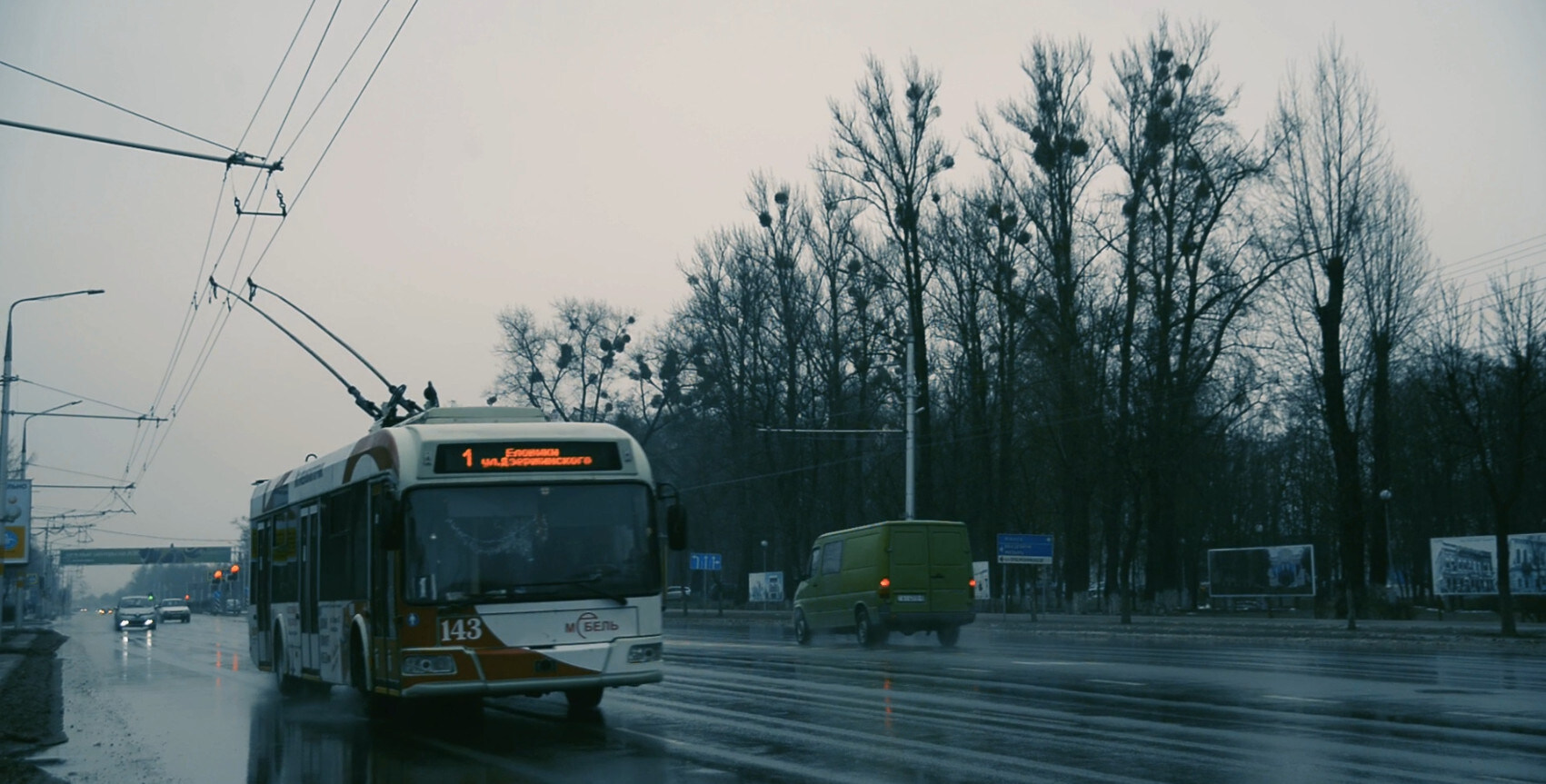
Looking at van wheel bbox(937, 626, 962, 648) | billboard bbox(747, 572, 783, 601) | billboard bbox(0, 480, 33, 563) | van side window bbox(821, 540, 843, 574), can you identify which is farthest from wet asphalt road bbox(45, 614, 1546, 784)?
billboard bbox(747, 572, 783, 601)

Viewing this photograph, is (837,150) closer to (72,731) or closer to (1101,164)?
(1101,164)

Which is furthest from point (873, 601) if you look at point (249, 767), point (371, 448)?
point (249, 767)

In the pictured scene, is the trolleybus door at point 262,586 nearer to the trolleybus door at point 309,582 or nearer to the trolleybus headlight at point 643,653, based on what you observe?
the trolleybus door at point 309,582

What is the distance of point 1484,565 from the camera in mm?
37688

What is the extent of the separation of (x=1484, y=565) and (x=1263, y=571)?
8.85 m

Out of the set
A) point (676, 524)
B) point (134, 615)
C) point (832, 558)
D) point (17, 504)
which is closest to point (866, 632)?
point (832, 558)

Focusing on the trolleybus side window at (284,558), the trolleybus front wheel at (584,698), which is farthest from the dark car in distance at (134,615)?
the trolleybus front wheel at (584,698)

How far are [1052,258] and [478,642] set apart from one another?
37.5 meters

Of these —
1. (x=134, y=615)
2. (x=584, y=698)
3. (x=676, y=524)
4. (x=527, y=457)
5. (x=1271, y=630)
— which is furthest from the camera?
(x=134, y=615)

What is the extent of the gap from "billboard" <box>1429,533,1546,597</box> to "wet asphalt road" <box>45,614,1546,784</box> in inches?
493

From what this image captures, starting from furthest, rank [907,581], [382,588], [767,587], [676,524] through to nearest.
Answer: [767,587]
[907,581]
[382,588]
[676,524]

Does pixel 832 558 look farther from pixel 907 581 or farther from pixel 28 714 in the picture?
pixel 28 714

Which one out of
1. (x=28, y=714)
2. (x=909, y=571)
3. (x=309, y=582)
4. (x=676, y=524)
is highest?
(x=676, y=524)

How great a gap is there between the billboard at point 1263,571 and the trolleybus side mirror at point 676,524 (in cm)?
3373
